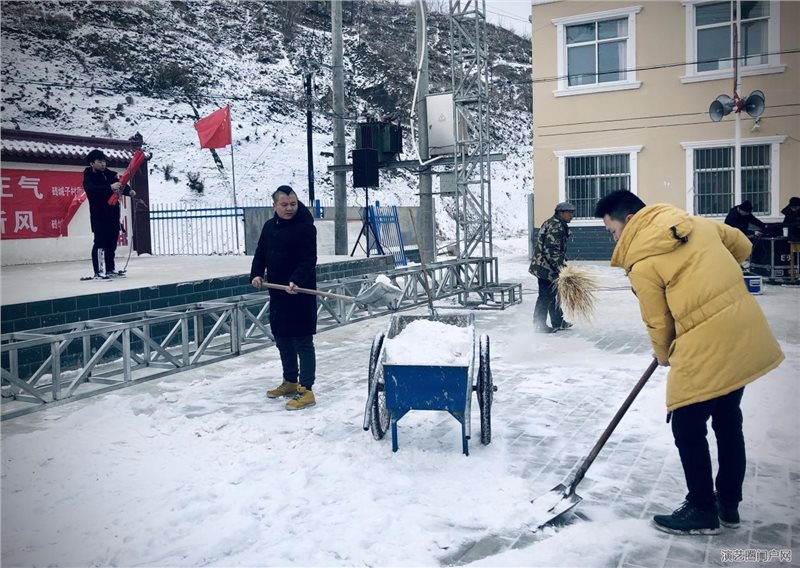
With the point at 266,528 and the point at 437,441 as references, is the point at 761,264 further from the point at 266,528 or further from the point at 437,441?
the point at 266,528

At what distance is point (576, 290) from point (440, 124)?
606cm

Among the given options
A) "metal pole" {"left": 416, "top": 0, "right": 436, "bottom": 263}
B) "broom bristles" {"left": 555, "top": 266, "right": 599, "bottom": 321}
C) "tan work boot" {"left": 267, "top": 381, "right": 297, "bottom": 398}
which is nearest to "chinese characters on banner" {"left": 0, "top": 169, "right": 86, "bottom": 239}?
"metal pole" {"left": 416, "top": 0, "right": 436, "bottom": 263}

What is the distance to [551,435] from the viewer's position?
17.2 ft

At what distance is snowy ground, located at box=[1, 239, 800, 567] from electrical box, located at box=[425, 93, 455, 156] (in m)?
7.51

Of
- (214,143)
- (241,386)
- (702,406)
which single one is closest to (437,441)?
(702,406)

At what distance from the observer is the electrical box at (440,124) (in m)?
13.4

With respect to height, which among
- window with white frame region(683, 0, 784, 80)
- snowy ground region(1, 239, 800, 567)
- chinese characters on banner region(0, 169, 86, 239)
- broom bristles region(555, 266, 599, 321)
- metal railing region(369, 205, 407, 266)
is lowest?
snowy ground region(1, 239, 800, 567)

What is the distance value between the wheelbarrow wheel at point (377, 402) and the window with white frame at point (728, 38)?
605 inches

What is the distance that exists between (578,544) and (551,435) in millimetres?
1770

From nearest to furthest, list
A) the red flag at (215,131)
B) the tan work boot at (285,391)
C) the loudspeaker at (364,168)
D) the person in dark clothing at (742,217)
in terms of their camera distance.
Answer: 1. the tan work boot at (285,391)
2. the person in dark clothing at (742,217)
3. the loudspeaker at (364,168)
4. the red flag at (215,131)

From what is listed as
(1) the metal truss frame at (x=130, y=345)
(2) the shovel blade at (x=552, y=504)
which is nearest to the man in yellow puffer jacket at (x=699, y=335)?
(2) the shovel blade at (x=552, y=504)

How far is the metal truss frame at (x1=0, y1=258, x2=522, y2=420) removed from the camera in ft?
19.2

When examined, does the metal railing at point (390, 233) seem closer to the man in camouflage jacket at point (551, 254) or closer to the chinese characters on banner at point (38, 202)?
the chinese characters on banner at point (38, 202)

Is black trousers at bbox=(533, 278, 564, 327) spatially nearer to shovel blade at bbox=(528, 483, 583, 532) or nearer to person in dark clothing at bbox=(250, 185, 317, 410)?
person in dark clothing at bbox=(250, 185, 317, 410)
